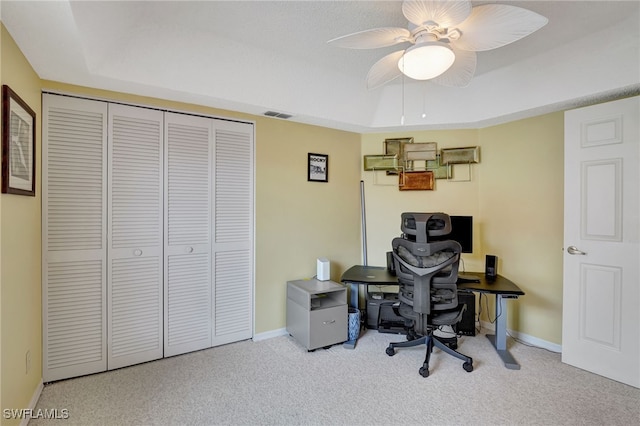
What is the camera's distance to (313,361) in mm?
2768

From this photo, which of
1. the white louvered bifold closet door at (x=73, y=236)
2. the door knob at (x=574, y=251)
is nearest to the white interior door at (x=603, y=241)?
the door knob at (x=574, y=251)

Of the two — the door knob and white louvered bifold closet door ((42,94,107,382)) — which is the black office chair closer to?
the door knob

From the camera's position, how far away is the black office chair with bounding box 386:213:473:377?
249 cm

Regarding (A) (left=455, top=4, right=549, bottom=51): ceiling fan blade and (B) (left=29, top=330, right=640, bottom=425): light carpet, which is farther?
(B) (left=29, top=330, right=640, bottom=425): light carpet

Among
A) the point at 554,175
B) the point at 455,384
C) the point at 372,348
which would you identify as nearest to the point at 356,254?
the point at 372,348

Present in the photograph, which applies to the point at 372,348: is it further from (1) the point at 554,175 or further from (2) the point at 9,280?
(2) the point at 9,280

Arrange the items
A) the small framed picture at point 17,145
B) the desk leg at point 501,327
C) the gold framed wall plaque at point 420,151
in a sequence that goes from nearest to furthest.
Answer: the small framed picture at point 17,145, the desk leg at point 501,327, the gold framed wall plaque at point 420,151

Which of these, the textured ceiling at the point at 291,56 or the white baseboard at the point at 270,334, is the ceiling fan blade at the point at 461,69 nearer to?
the textured ceiling at the point at 291,56

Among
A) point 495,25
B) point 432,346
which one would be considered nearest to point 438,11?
point 495,25

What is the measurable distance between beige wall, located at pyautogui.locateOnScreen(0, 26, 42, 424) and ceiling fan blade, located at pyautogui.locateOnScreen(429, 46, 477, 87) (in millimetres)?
2483

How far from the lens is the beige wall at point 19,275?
166 cm

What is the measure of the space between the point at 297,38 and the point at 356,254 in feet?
7.85

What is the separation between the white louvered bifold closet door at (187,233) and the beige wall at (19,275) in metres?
0.85

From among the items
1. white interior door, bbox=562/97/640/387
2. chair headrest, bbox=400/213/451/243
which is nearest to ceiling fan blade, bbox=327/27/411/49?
chair headrest, bbox=400/213/451/243
